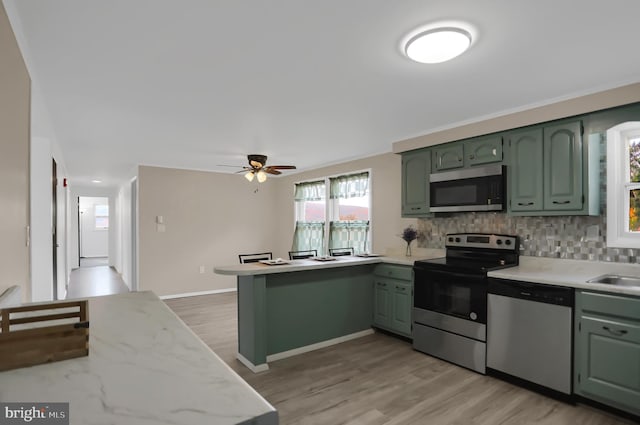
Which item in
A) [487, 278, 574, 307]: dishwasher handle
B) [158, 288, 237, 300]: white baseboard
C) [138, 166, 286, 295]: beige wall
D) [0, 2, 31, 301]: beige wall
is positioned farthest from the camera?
[158, 288, 237, 300]: white baseboard

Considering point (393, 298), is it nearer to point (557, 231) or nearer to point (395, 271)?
point (395, 271)

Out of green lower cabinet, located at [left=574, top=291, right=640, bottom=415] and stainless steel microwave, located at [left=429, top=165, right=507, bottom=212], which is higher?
stainless steel microwave, located at [left=429, top=165, right=507, bottom=212]

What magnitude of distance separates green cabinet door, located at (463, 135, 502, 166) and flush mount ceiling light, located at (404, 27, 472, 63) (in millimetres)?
1597

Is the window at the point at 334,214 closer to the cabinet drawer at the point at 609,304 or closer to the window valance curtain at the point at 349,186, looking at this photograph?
the window valance curtain at the point at 349,186

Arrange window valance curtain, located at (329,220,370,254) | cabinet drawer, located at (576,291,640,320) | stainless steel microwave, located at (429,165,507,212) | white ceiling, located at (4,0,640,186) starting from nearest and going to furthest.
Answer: white ceiling, located at (4,0,640,186) < cabinet drawer, located at (576,291,640,320) < stainless steel microwave, located at (429,165,507,212) < window valance curtain, located at (329,220,370,254)

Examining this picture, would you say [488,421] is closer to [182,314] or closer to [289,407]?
[289,407]

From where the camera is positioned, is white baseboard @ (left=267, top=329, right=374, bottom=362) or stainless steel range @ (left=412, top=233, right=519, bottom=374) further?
white baseboard @ (left=267, top=329, right=374, bottom=362)

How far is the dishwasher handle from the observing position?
2525 millimetres

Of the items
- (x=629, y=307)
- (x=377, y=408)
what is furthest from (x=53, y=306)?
(x=629, y=307)

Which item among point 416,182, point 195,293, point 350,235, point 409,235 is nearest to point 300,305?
point 409,235

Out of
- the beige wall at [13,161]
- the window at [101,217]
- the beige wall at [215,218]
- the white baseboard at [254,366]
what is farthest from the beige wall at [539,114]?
the window at [101,217]

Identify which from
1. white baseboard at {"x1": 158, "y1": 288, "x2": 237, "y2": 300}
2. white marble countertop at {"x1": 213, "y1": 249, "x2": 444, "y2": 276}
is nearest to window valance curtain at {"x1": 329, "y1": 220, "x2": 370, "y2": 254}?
white marble countertop at {"x1": 213, "y1": 249, "x2": 444, "y2": 276}

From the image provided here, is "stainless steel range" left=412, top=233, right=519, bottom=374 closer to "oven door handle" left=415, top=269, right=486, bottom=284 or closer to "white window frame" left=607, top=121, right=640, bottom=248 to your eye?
"oven door handle" left=415, top=269, right=486, bottom=284

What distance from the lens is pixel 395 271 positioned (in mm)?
3861
